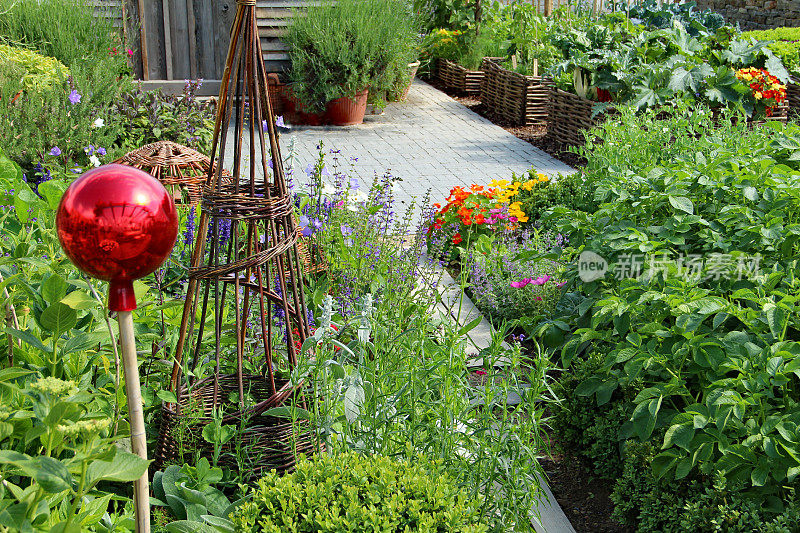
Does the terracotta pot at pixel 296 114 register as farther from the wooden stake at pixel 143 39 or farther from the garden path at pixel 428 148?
the wooden stake at pixel 143 39

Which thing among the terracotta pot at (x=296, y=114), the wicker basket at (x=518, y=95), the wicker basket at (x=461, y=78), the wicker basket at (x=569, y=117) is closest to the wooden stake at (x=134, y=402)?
the wicker basket at (x=569, y=117)

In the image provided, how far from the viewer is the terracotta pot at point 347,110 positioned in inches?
387

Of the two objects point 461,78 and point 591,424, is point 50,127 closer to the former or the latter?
point 591,424

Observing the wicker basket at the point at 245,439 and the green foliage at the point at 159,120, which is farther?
the green foliage at the point at 159,120

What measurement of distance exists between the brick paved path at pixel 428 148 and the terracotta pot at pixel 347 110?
0.18 meters

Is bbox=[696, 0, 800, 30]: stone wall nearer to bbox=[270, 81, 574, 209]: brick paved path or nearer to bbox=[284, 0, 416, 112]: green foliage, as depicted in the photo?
bbox=[270, 81, 574, 209]: brick paved path

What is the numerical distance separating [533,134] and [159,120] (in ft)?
16.4

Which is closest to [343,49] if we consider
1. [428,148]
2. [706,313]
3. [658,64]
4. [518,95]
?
[428,148]

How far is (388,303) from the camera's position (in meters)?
3.15

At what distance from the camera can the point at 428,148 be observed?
8.88m

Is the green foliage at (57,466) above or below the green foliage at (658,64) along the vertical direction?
below

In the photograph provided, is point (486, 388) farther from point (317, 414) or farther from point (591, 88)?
point (591, 88)

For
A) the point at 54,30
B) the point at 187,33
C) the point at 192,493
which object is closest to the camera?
the point at 192,493

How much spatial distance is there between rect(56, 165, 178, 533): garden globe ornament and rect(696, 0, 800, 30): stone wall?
16.6 m
